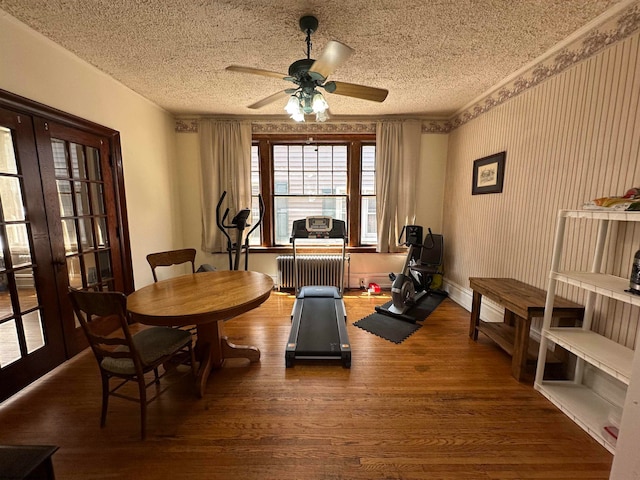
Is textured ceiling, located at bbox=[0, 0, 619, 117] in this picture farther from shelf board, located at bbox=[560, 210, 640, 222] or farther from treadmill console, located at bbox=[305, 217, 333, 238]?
treadmill console, located at bbox=[305, 217, 333, 238]

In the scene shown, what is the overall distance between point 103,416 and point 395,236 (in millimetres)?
3823

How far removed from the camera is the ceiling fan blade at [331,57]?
1468mm

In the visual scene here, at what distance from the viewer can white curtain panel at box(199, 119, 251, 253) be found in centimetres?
392

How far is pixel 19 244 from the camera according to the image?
198 centimetres

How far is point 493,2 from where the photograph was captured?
5.58ft

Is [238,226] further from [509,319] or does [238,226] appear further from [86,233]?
[509,319]

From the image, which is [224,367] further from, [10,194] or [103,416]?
[10,194]

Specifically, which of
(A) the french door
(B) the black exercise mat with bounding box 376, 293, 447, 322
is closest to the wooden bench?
(B) the black exercise mat with bounding box 376, 293, 447, 322

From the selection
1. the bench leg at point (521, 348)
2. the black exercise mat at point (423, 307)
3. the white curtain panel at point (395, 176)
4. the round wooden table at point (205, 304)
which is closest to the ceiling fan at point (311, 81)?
the round wooden table at point (205, 304)

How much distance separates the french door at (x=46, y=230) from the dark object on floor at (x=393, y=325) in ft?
9.42

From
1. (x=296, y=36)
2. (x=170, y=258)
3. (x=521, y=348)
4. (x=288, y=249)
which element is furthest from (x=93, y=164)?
(x=521, y=348)

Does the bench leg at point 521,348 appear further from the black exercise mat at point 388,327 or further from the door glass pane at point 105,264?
the door glass pane at point 105,264

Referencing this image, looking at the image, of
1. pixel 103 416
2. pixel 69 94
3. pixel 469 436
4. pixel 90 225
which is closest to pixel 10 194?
pixel 90 225

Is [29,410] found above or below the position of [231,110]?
below
